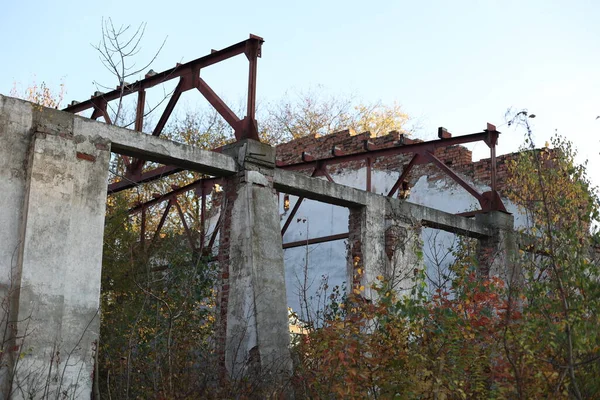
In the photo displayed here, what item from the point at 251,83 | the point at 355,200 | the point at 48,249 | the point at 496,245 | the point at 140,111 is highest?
the point at 251,83

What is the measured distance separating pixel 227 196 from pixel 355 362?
391 cm

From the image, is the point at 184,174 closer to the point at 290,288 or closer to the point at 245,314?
the point at 290,288

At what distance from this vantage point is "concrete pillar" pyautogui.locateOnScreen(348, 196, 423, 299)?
11.9 m

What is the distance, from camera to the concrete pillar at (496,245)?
1377 cm

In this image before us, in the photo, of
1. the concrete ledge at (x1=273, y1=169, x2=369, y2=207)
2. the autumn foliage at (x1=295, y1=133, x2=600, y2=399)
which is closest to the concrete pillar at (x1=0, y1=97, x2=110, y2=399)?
the autumn foliage at (x1=295, y1=133, x2=600, y2=399)

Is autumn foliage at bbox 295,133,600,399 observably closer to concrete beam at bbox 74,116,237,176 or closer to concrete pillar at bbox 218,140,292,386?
concrete pillar at bbox 218,140,292,386

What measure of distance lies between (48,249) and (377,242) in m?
5.58

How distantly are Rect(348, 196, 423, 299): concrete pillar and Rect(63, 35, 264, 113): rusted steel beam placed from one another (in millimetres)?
3351

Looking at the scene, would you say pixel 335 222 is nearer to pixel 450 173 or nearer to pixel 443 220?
pixel 450 173

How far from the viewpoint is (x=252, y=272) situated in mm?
9445

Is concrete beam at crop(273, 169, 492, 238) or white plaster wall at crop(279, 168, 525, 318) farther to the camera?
white plaster wall at crop(279, 168, 525, 318)

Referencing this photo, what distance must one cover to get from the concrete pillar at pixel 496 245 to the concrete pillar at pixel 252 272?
17.3ft

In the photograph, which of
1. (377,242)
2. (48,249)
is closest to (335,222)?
(377,242)

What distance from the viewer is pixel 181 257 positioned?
1284 cm
